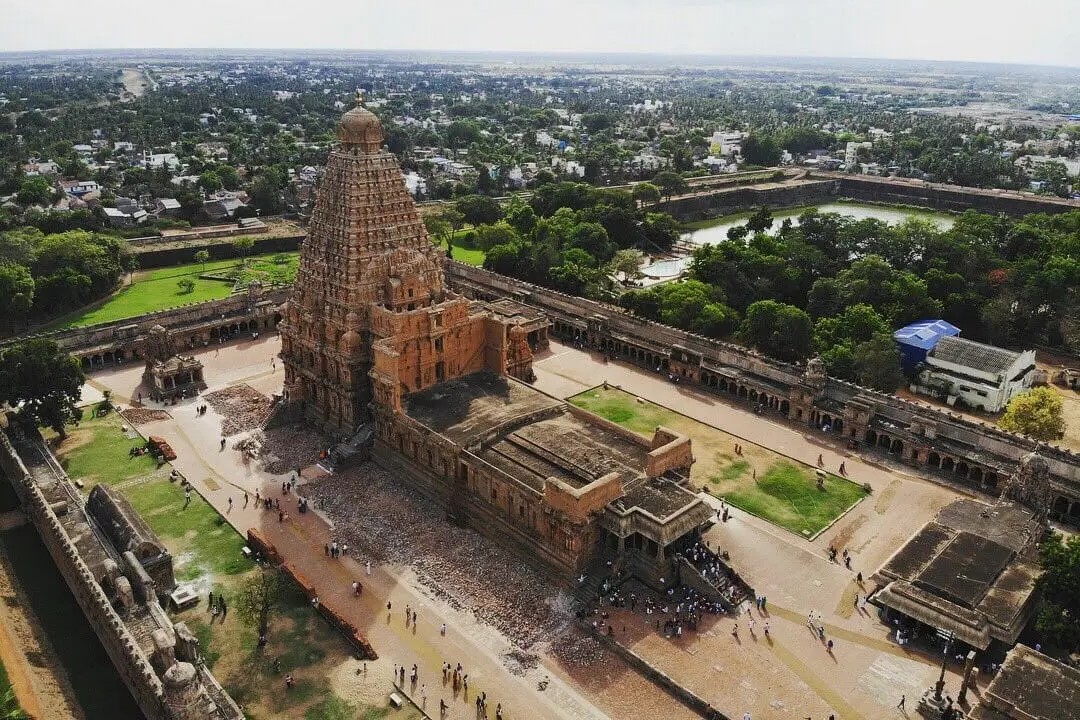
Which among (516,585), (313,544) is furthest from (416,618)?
(313,544)

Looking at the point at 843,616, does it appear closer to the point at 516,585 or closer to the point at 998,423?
the point at 516,585

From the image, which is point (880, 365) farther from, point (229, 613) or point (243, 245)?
point (243, 245)

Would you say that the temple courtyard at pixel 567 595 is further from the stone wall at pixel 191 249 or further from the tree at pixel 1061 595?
the stone wall at pixel 191 249

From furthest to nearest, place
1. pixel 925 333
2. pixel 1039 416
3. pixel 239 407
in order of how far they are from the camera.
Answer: pixel 925 333, pixel 239 407, pixel 1039 416

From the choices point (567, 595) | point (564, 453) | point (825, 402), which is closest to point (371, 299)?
point (564, 453)

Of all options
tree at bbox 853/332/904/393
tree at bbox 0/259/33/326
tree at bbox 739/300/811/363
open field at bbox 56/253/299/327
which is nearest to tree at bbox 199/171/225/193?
open field at bbox 56/253/299/327

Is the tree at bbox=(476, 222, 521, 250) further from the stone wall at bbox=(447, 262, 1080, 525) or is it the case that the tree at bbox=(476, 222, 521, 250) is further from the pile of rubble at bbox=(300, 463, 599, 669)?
the pile of rubble at bbox=(300, 463, 599, 669)
